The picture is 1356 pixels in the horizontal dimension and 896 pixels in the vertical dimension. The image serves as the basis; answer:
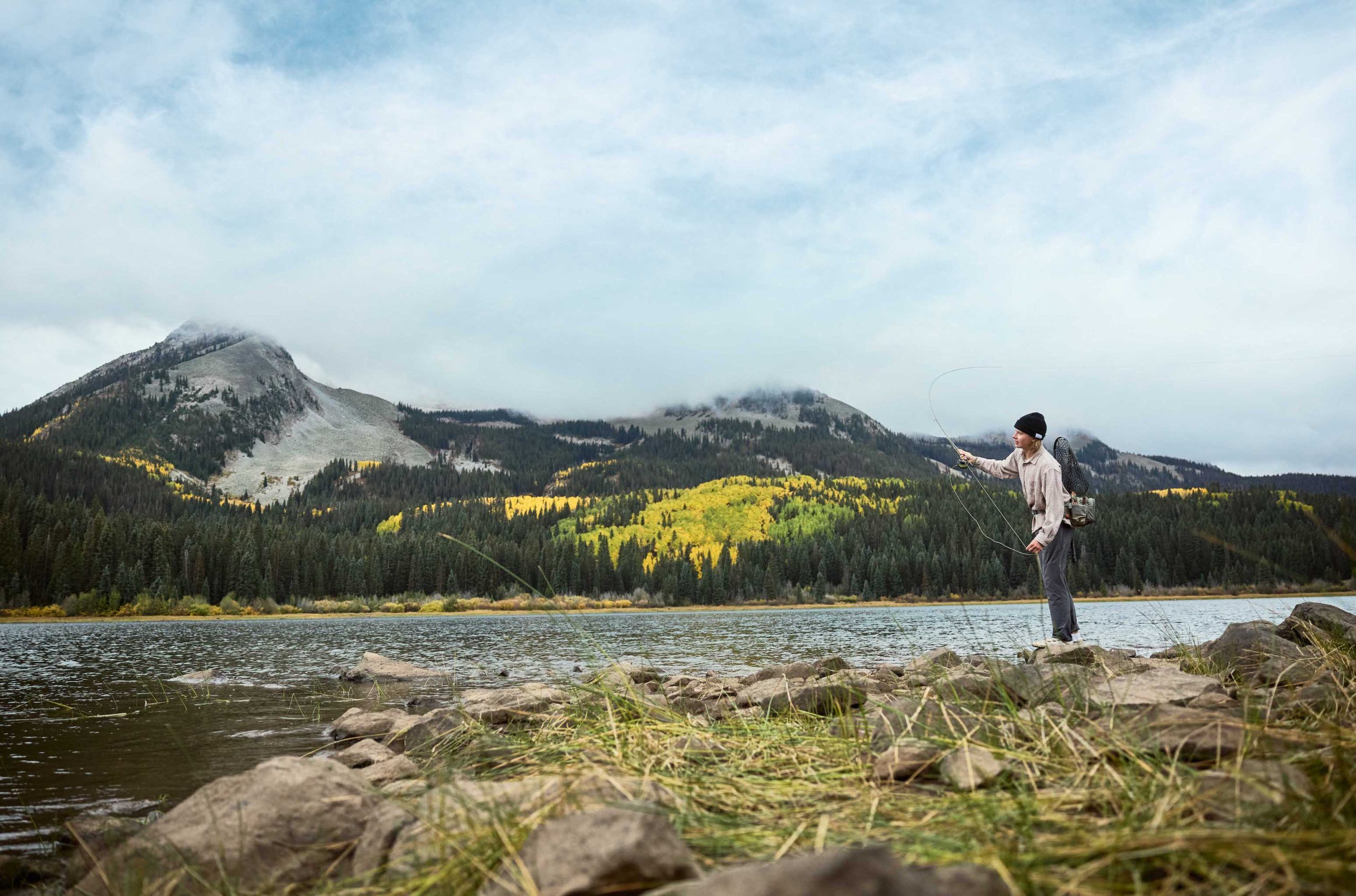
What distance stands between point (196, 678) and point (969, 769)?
1821cm

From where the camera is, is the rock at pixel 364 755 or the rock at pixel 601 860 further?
the rock at pixel 364 755

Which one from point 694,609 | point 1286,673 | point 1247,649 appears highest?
point 1286,673

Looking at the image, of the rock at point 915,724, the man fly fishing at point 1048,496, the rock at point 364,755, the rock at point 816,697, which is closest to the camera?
the rock at point 915,724

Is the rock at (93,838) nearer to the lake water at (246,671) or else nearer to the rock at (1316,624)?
the lake water at (246,671)

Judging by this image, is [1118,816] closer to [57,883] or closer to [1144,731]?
[1144,731]

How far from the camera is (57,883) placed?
4.18 meters

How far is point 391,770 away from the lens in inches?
205

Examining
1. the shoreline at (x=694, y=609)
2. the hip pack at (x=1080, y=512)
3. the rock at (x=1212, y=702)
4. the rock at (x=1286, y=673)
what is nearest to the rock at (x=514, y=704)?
the rock at (x=1212, y=702)

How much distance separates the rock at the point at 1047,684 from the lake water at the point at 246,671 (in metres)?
0.23

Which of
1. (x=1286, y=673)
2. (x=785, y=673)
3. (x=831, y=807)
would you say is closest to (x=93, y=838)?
(x=831, y=807)

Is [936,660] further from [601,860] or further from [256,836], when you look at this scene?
[601,860]

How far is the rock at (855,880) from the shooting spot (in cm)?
154

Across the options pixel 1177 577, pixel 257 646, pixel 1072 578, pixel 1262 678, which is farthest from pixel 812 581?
pixel 1262 678

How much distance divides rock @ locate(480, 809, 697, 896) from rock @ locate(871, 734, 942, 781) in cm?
133
